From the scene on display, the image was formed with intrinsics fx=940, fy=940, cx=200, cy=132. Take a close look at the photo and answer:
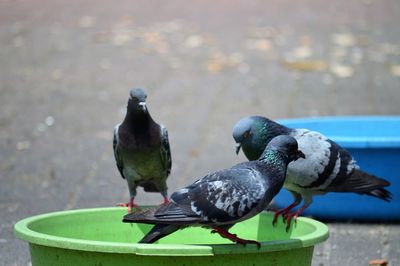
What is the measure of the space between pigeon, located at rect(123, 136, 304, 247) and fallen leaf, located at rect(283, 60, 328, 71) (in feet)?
21.6

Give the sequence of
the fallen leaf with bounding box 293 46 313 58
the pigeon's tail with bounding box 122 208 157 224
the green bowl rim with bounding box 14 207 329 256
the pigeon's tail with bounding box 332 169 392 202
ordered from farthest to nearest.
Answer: the fallen leaf with bounding box 293 46 313 58
the pigeon's tail with bounding box 332 169 392 202
the pigeon's tail with bounding box 122 208 157 224
the green bowl rim with bounding box 14 207 329 256

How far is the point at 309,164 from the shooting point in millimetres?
4652

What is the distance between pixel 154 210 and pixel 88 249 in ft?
1.06

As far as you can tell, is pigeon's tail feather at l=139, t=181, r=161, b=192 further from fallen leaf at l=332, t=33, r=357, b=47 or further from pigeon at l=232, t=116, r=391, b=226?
fallen leaf at l=332, t=33, r=357, b=47

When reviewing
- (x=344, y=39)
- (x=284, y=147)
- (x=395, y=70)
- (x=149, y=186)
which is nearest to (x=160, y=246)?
(x=284, y=147)

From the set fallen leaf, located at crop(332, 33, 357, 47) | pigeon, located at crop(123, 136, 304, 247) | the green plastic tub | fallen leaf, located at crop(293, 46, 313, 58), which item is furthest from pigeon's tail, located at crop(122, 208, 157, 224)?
fallen leaf, located at crop(332, 33, 357, 47)

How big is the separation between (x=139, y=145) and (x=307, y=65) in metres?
5.81

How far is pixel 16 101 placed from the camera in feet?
29.0

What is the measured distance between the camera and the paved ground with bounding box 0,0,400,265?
6316 mm

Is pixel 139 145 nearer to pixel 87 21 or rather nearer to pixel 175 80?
pixel 175 80

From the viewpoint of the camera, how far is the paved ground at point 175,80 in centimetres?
632

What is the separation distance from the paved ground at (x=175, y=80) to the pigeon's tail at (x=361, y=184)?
35 centimetres

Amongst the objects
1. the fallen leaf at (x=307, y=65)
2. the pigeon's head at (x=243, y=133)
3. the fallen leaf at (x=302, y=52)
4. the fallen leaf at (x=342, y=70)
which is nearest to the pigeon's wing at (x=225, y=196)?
the pigeon's head at (x=243, y=133)

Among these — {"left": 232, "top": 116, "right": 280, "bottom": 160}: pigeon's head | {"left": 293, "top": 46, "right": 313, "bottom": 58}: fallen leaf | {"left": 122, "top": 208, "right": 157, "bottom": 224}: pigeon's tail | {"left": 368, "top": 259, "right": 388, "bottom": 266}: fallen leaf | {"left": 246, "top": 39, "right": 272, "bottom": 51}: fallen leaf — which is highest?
{"left": 246, "top": 39, "right": 272, "bottom": 51}: fallen leaf
